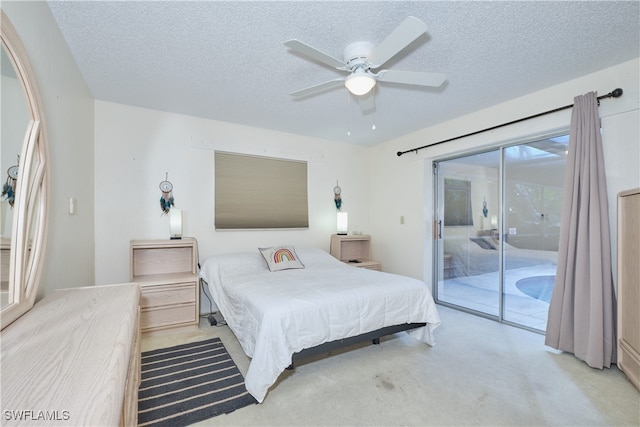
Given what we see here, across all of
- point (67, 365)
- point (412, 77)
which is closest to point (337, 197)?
point (412, 77)

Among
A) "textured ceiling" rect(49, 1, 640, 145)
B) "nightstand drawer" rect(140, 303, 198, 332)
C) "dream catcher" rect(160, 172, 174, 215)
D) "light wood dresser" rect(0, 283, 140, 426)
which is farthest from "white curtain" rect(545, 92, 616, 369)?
"dream catcher" rect(160, 172, 174, 215)

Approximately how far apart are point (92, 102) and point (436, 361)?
403 centimetres

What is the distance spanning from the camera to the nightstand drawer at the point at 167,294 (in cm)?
271

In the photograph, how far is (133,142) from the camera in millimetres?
3154

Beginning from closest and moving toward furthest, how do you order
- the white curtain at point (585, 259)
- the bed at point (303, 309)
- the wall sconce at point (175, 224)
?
the bed at point (303, 309) → the white curtain at point (585, 259) → the wall sconce at point (175, 224)

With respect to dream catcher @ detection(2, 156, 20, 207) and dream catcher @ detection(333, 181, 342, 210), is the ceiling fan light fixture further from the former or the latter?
dream catcher @ detection(333, 181, 342, 210)

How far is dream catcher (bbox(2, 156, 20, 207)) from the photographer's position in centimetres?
109

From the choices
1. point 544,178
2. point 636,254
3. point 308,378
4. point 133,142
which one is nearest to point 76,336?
point 308,378

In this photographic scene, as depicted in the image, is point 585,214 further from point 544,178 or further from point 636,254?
point 544,178

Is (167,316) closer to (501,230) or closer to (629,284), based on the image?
(501,230)

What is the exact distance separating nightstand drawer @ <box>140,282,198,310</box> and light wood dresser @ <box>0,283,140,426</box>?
1.52 metres

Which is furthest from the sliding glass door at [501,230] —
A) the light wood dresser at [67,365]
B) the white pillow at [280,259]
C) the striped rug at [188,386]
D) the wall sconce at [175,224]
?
the light wood dresser at [67,365]

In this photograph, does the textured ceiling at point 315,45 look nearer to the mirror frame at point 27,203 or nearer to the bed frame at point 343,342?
the mirror frame at point 27,203

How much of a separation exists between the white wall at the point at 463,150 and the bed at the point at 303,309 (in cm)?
140
